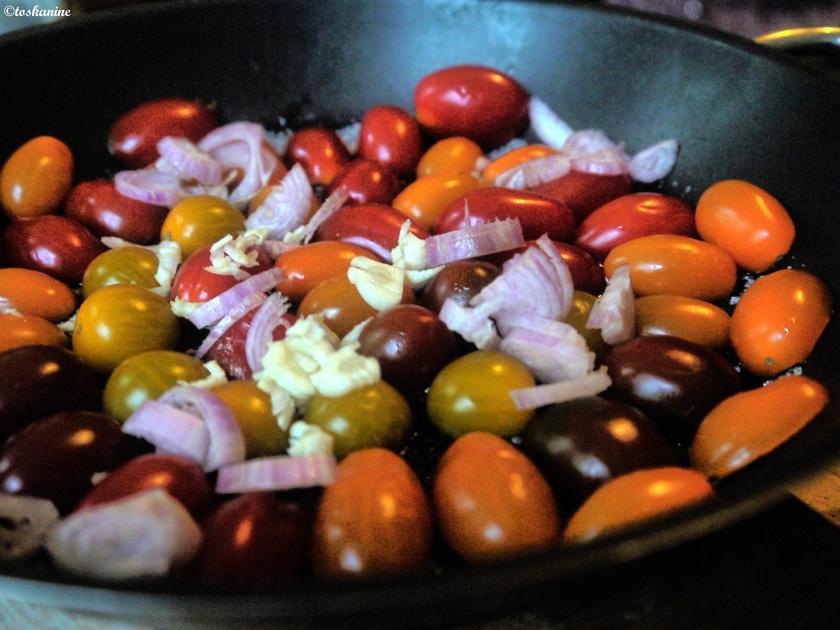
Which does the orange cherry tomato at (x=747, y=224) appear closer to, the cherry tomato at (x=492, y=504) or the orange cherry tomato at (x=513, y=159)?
the orange cherry tomato at (x=513, y=159)

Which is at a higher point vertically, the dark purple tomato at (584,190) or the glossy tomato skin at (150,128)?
the glossy tomato skin at (150,128)

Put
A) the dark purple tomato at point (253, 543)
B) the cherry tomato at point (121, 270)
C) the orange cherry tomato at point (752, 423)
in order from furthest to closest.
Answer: the cherry tomato at point (121, 270) < the orange cherry tomato at point (752, 423) < the dark purple tomato at point (253, 543)

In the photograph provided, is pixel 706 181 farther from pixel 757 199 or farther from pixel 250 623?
pixel 250 623

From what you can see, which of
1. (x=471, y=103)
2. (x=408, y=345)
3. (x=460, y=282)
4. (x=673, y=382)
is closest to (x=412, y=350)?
(x=408, y=345)

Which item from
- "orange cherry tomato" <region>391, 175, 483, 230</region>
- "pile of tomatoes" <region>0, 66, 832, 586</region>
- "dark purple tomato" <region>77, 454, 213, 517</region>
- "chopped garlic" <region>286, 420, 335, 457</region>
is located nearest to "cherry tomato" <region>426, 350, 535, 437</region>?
"pile of tomatoes" <region>0, 66, 832, 586</region>

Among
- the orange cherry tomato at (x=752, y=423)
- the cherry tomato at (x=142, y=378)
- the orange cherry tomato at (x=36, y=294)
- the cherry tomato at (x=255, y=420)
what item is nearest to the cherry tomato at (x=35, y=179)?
the orange cherry tomato at (x=36, y=294)

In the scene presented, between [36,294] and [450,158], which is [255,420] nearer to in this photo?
[36,294]

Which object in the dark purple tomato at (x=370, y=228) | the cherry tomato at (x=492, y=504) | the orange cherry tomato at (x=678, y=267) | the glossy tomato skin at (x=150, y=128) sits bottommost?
the cherry tomato at (x=492, y=504)
